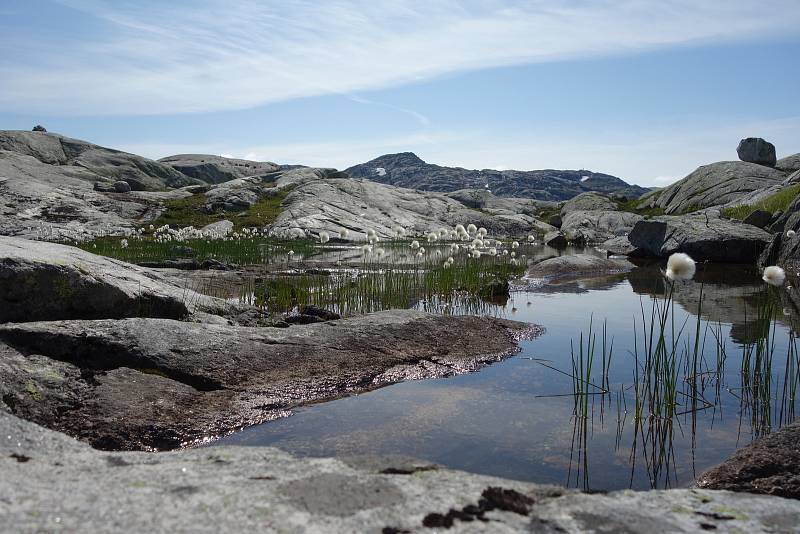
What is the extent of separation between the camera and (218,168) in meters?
99.9

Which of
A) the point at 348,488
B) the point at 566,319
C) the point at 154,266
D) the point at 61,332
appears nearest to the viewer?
the point at 348,488

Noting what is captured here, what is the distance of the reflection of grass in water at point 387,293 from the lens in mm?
13500

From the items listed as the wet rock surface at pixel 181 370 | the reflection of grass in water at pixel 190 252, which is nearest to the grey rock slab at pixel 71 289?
the wet rock surface at pixel 181 370

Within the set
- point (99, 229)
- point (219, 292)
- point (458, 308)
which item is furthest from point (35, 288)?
point (99, 229)

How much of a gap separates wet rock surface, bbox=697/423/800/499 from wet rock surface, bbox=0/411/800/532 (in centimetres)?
184

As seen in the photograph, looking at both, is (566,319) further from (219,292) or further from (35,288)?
(35,288)

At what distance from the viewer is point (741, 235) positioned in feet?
83.7

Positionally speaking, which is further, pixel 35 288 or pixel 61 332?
pixel 35 288

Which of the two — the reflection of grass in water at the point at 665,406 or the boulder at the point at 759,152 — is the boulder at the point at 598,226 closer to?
the boulder at the point at 759,152

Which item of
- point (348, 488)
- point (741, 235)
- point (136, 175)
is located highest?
point (136, 175)

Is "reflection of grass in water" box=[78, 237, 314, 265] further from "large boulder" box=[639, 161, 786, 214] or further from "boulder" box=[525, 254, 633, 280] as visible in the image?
"large boulder" box=[639, 161, 786, 214]

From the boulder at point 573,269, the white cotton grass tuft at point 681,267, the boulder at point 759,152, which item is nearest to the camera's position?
the white cotton grass tuft at point 681,267

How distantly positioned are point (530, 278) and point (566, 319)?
869 centimetres

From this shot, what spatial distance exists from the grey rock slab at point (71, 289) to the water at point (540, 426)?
139 inches
